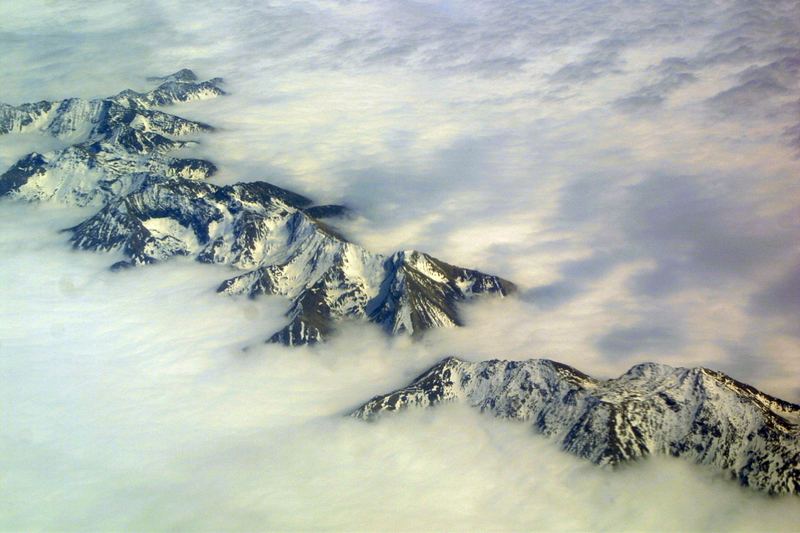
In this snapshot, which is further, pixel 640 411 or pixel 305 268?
pixel 305 268

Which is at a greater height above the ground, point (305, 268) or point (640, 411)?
point (305, 268)

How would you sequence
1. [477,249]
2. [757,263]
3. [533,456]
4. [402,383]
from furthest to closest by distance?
[477,249] < [757,263] < [402,383] < [533,456]

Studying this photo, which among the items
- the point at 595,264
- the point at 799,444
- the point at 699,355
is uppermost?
the point at 595,264

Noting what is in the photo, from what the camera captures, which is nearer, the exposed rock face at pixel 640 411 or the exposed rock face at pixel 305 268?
the exposed rock face at pixel 640 411

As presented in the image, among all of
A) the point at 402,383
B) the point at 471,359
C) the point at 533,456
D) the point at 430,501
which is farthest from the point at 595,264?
the point at 430,501

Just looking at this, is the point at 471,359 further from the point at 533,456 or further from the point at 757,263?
the point at 757,263

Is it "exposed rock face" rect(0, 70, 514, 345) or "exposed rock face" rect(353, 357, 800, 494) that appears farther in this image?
"exposed rock face" rect(0, 70, 514, 345)

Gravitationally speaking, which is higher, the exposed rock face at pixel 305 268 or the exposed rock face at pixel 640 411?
the exposed rock face at pixel 305 268

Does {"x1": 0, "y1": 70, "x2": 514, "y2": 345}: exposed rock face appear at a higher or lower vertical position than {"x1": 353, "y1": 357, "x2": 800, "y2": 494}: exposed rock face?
higher
